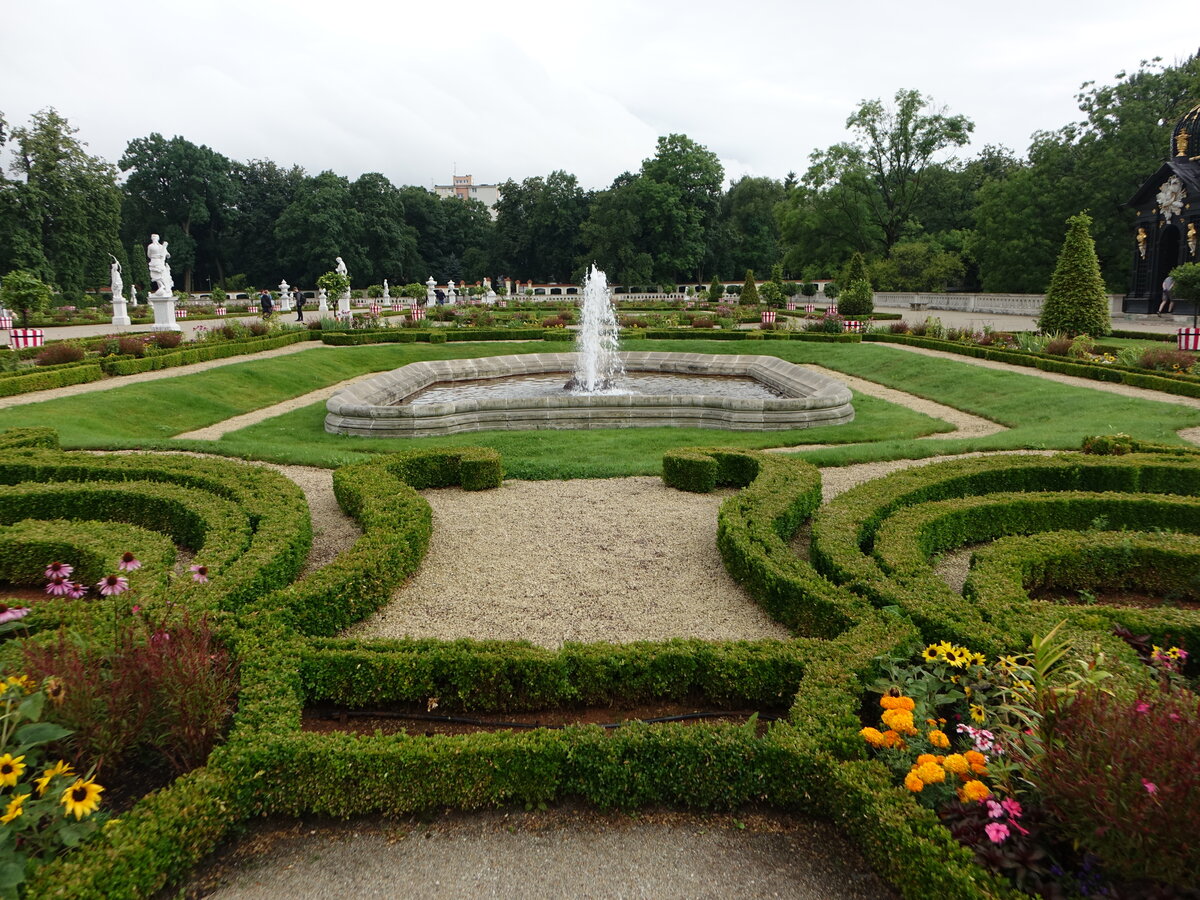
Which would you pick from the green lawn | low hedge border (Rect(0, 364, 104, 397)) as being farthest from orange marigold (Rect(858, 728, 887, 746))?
low hedge border (Rect(0, 364, 104, 397))

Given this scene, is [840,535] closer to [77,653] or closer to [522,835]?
[522,835]

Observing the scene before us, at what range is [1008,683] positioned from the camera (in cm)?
399

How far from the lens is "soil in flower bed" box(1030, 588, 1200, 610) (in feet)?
19.0

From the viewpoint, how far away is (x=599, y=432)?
12.6 meters

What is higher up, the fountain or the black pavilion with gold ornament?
the black pavilion with gold ornament

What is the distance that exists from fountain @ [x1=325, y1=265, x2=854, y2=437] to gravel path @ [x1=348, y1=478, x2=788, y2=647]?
3.94 metres

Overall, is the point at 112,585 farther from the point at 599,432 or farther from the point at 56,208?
the point at 56,208

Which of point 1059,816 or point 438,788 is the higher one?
point 1059,816

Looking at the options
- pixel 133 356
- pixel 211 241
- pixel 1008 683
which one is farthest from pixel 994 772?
pixel 211 241

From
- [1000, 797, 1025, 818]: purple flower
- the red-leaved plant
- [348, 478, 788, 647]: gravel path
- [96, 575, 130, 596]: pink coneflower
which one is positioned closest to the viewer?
the red-leaved plant

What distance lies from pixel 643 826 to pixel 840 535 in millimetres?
3343

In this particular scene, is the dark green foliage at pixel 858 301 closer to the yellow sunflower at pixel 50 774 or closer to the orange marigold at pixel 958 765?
the orange marigold at pixel 958 765

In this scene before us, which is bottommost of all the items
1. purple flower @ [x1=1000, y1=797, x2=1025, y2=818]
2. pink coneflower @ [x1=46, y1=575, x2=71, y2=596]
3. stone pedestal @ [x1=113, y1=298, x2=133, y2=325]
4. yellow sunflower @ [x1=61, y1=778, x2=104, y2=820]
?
purple flower @ [x1=1000, y1=797, x2=1025, y2=818]

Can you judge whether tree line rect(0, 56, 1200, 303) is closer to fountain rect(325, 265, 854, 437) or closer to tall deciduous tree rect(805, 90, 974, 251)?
tall deciduous tree rect(805, 90, 974, 251)
